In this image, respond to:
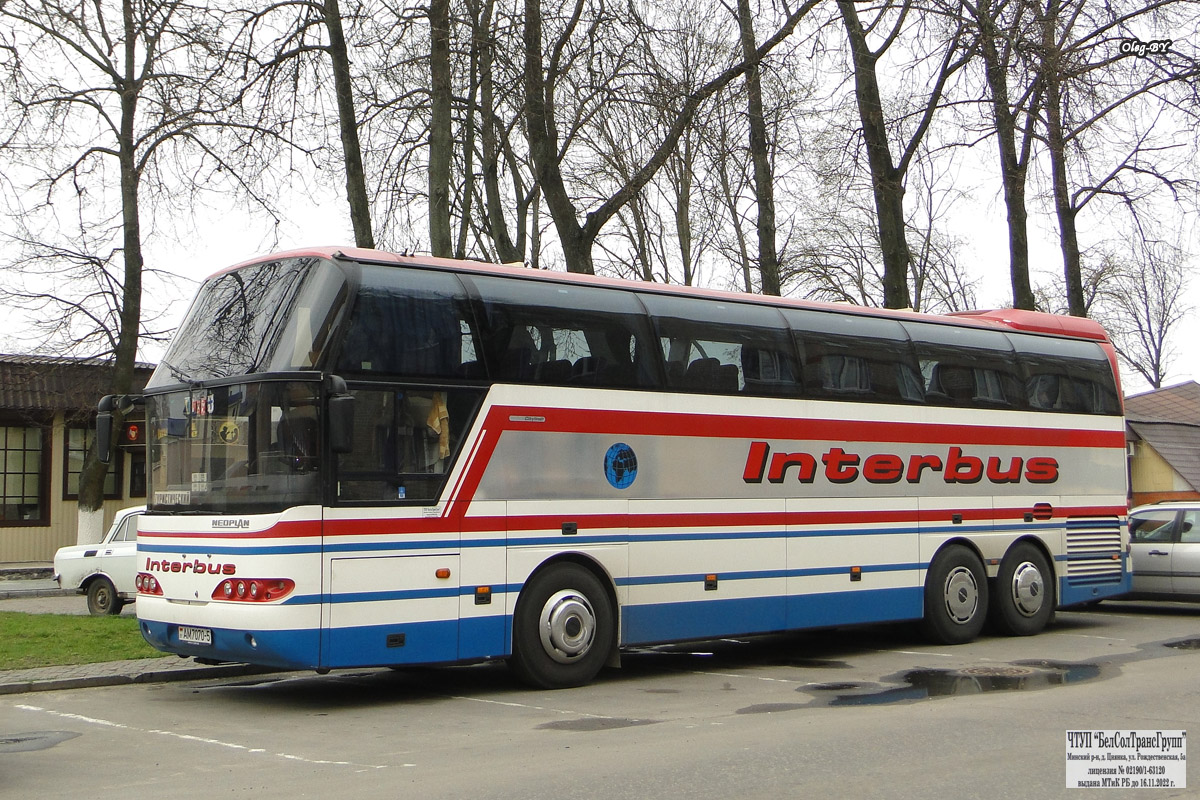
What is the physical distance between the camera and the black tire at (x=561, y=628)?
466 inches

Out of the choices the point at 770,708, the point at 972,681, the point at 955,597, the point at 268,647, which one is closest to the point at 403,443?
the point at 268,647

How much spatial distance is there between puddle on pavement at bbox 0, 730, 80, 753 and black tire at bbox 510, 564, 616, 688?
379cm

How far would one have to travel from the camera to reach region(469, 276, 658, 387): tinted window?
11883 mm

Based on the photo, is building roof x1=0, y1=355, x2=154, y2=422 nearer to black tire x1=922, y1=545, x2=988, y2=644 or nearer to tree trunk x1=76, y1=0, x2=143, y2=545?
tree trunk x1=76, y1=0, x2=143, y2=545

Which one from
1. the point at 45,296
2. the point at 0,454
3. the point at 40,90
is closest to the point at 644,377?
the point at 40,90

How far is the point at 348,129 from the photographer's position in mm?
18594

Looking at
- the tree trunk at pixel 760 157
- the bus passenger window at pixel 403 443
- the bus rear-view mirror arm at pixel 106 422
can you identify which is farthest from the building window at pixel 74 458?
the bus passenger window at pixel 403 443

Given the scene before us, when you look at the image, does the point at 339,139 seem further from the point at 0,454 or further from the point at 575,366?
the point at 0,454

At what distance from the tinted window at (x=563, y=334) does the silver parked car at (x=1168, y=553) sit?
32.8 ft

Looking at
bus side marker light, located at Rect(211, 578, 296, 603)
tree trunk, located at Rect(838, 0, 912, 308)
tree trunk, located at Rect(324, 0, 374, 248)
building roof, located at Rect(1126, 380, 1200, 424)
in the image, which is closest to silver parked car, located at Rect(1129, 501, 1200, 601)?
tree trunk, located at Rect(838, 0, 912, 308)

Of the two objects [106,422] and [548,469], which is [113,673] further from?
[548,469]

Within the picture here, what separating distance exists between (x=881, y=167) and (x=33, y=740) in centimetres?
1576

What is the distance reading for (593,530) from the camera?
1238cm

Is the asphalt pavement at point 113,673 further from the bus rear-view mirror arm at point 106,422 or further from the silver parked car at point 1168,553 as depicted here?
the silver parked car at point 1168,553
